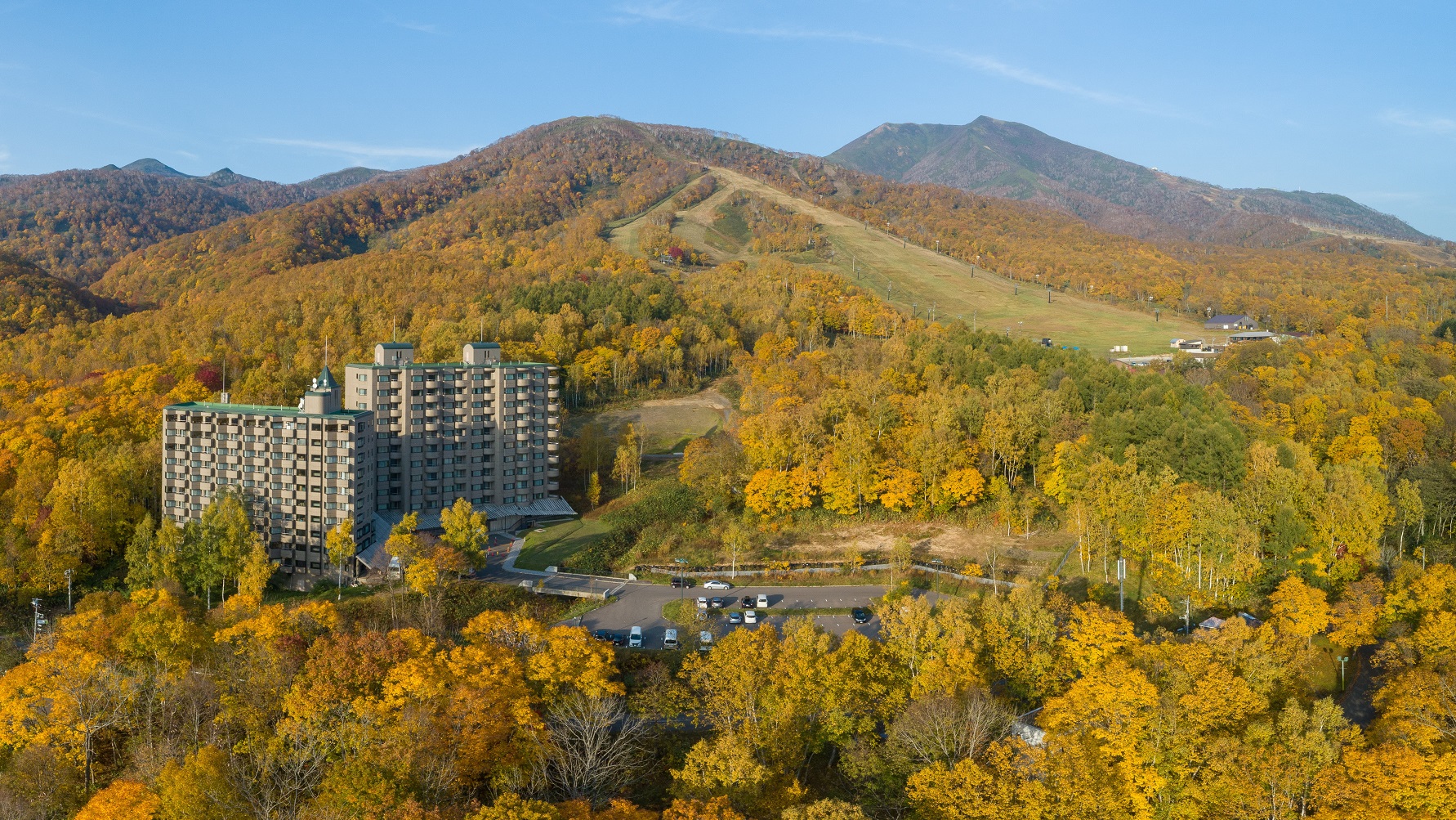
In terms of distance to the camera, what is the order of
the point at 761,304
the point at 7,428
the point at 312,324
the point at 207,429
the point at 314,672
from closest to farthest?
1. the point at 314,672
2. the point at 207,429
3. the point at 7,428
4. the point at 312,324
5. the point at 761,304

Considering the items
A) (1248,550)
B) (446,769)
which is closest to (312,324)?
(446,769)

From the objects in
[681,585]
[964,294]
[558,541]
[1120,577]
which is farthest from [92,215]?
[1120,577]

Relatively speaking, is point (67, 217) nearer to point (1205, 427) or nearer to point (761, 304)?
point (761, 304)

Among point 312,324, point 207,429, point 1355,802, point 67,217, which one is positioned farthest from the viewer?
point 67,217

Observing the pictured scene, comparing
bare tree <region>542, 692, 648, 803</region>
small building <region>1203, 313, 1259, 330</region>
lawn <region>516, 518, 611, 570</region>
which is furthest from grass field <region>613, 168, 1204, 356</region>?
bare tree <region>542, 692, 648, 803</region>

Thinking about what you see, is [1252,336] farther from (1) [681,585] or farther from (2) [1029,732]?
(2) [1029,732]

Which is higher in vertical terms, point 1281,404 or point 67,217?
point 67,217

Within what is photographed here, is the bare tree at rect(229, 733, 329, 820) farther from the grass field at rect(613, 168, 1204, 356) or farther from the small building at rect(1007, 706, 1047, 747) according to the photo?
the grass field at rect(613, 168, 1204, 356)
